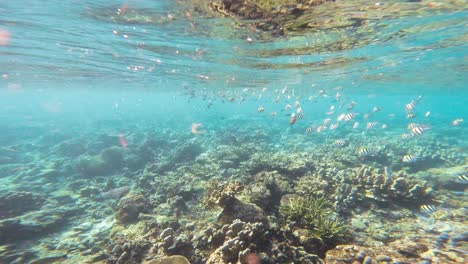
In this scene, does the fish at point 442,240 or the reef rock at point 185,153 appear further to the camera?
the reef rock at point 185,153

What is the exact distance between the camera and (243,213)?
608cm

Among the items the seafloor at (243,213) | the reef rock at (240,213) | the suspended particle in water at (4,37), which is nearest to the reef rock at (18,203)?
the seafloor at (243,213)

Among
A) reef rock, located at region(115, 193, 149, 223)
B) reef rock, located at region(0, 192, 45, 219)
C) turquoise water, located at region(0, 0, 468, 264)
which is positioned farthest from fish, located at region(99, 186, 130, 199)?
reef rock, located at region(115, 193, 149, 223)

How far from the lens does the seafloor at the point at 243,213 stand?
17.3 ft

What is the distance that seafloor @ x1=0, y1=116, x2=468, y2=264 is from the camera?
17.3 feet

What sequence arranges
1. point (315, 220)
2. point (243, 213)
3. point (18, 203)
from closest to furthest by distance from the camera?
point (315, 220) < point (243, 213) < point (18, 203)

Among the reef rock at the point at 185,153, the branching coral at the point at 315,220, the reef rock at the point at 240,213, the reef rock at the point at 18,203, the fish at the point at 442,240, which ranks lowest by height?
the reef rock at the point at 185,153

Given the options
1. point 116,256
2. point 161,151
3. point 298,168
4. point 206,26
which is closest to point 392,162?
point 298,168

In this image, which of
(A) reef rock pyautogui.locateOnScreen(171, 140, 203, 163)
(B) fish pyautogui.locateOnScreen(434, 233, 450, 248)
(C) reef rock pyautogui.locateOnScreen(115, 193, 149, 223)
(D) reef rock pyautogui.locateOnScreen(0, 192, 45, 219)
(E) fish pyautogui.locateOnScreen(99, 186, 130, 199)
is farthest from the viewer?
(A) reef rock pyautogui.locateOnScreen(171, 140, 203, 163)

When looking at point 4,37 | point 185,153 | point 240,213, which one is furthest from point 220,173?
point 4,37

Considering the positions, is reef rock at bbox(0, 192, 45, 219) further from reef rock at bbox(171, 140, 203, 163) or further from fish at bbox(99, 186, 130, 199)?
reef rock at bbox(171, 140, 203, 163)

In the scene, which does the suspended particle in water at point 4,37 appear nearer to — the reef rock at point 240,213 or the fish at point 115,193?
the fish at point 115,193

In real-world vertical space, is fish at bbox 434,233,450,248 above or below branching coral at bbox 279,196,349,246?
below

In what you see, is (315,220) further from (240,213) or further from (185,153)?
(185,153)
